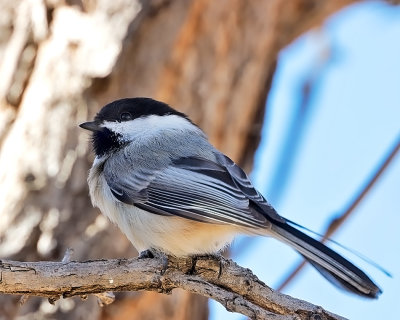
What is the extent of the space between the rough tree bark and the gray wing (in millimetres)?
464

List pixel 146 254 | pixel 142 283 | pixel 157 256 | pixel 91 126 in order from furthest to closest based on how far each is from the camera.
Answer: pixel 91 126 < pixel 146 254 < pixel 157 256 < pixel 142 283

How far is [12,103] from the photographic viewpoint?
3525 millimetres

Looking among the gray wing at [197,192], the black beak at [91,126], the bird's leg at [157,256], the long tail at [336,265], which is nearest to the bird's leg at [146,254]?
the bird's leg at [157,256]

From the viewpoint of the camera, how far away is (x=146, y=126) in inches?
128

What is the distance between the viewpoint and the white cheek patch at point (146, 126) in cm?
320

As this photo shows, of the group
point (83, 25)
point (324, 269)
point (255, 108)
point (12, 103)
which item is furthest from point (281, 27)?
point (324, 269)

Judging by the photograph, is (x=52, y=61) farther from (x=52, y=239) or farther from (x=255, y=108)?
(x=255, y=108)

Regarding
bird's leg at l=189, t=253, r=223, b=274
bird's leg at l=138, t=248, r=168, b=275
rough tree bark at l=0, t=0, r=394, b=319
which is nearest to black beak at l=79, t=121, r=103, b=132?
rough tree bark at l=0, t=0, r=394, b=319

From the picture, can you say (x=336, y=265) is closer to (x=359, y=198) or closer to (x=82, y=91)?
(x=359, y=198)

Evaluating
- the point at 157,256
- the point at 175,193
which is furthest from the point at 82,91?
the point at 157,256

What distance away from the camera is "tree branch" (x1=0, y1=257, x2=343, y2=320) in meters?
2.36

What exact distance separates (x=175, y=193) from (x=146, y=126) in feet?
1.62

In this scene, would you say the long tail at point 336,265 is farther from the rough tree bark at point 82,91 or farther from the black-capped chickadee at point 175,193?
the rough tree bark at point 82,91

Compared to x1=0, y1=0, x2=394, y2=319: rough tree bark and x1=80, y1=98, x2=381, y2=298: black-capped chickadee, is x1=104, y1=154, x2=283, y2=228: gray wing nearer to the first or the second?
x1=80, y1=98, x2=381, y2=298: black-capped chickadee
